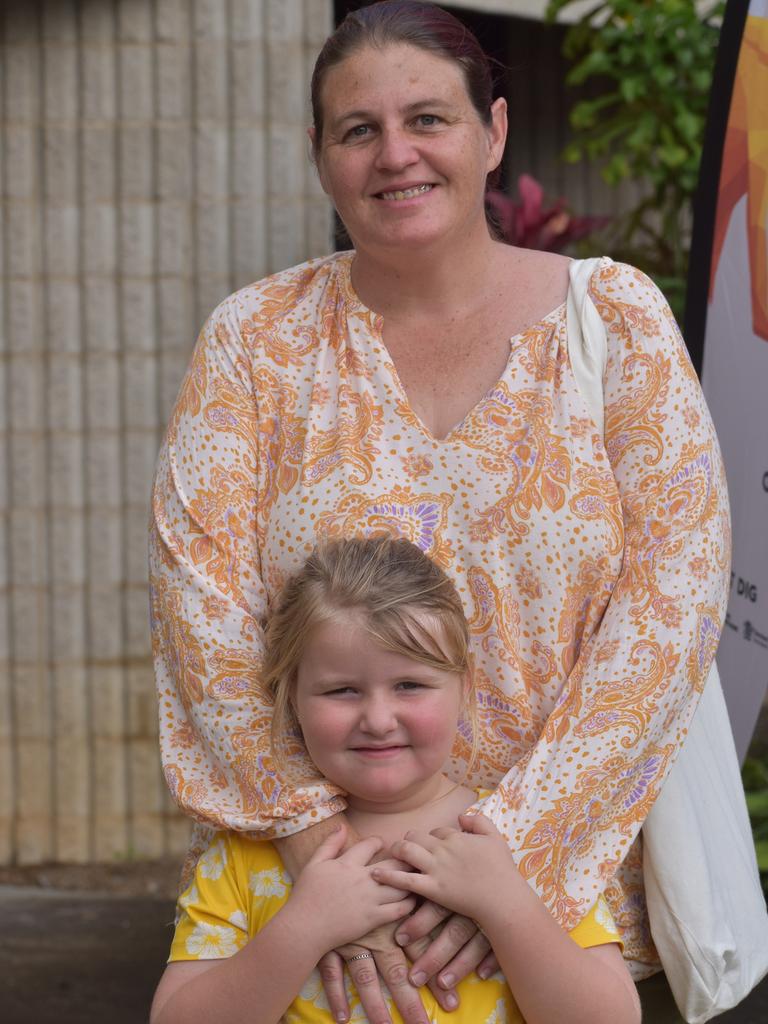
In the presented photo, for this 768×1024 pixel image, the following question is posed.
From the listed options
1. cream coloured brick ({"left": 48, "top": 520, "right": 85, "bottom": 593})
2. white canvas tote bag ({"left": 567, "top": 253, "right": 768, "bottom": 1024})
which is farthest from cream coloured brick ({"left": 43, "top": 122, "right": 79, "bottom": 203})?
white canvas tote bag ({"left": 567, "top": 253, "right": 768, "bottom": 1024})

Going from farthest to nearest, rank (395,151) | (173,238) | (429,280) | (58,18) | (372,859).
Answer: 1. (173,238)
2. (58,18)
3. (429,280)
4. (395,151)
5. (372,859)

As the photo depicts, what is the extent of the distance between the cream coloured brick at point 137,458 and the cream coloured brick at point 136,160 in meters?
0.69

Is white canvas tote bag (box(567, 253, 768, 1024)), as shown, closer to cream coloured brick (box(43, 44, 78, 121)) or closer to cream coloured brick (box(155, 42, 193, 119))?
cream coloured brick (box(155, 42, 193, 119))

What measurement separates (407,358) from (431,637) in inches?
19.5

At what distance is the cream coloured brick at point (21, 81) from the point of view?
14.3 ft

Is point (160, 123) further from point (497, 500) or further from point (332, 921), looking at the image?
point (332, 921)

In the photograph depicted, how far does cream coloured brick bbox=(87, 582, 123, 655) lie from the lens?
452 centimetres

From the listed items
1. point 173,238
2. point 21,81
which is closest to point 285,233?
point 173,238

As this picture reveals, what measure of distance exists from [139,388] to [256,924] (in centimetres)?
257

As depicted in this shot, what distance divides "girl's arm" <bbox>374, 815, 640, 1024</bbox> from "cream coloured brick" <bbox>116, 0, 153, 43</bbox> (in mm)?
3018

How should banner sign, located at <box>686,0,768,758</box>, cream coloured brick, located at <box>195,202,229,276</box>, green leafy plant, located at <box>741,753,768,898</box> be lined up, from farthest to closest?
cream coloured brick, located at <box>195,202,229,276</box>, green leafy plant, located at <box>741,753,768,898</box>, banner sign, located at <box>686,0,768,758</box>

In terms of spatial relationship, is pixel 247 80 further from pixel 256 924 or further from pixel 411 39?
pixel 256 924

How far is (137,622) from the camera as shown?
179 inches

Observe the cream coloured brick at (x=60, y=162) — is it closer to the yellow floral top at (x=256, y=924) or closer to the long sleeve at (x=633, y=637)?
the long sleeve at (x=633, y=637)
